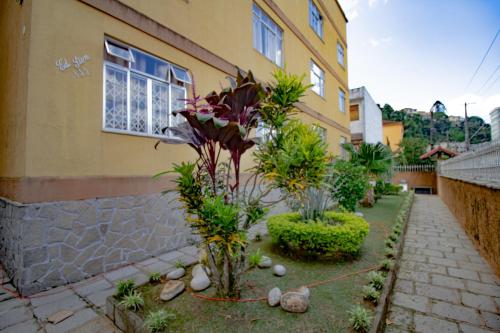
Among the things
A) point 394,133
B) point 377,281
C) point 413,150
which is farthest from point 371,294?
point 394,133

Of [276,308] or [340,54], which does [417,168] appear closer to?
[340,54]

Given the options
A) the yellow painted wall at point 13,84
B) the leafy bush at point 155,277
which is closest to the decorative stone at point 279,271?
the leafy bush at point 155,277

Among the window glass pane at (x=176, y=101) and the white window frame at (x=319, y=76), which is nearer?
the window glass pane at (x=176, y=101)

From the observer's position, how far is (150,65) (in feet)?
16.1

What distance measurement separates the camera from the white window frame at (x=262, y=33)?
832cm

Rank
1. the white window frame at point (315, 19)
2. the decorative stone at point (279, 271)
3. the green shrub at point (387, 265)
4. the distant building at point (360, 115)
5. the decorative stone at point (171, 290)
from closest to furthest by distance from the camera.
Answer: the decorative stone at point (171, 290) < the decorative stone at point (279, 271) < the green shrub at point (387, 265) < the white window frame at point (315, 19) < the distant building at point (360, 115)

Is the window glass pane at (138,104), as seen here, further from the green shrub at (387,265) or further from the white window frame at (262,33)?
the green shrub at (387,265)

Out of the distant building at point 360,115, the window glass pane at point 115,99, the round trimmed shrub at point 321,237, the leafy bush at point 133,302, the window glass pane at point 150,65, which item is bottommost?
the leafy bush at point 133,302

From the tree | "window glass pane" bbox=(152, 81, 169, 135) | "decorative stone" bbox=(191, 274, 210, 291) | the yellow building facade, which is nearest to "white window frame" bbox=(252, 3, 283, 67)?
the yellow building facade

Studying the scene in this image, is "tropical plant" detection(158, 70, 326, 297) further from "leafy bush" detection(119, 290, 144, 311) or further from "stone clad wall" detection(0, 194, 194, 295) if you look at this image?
"leafy bush" detection(119, 290, 144, 311)

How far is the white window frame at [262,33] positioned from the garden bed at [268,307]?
7365 mm

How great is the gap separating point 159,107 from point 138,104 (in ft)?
1.55

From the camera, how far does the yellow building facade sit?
347 cm

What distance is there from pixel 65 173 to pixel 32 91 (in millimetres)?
1240
